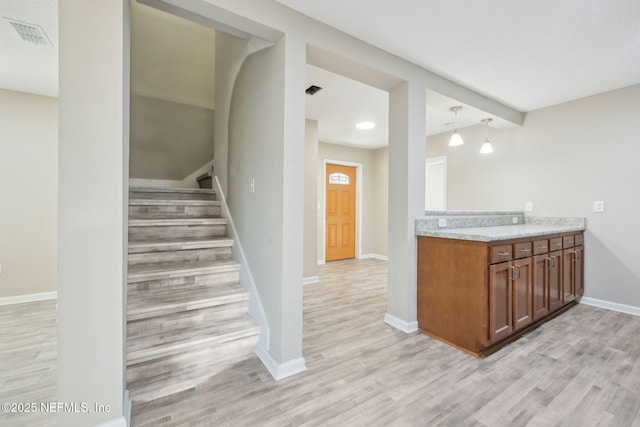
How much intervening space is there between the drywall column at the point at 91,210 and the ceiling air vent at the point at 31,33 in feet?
4.70

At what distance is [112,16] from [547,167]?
4.44m

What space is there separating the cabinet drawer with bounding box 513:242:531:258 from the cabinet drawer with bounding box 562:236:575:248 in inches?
34.4

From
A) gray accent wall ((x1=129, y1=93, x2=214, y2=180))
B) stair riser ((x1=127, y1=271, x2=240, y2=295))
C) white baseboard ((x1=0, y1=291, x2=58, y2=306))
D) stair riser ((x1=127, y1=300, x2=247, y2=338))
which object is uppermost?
gray accent wall ((x1=129, y1=93, x2=214, y2=180))

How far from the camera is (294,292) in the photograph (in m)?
1.86

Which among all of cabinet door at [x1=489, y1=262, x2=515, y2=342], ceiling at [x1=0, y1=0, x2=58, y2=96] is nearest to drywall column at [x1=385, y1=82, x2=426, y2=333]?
cabinet door at [x1=489, y1=262, x2=515, y2=342]

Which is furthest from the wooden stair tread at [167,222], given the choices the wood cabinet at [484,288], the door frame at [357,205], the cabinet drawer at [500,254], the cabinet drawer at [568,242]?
the cabinet drawer at [568,242]

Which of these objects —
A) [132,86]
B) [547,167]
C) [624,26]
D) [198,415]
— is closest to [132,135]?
[132,86]

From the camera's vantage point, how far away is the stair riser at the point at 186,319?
1.88 meters

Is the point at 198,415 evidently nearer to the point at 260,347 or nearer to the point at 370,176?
the point at 260,347

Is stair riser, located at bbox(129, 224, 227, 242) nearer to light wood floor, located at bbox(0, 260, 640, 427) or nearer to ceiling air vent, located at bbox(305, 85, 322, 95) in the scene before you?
light wood floor, located at bbox(0, 260, 640, 427)

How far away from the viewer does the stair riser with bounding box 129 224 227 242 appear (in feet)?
8.49

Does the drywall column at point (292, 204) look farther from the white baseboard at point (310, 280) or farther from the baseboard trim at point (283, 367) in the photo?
the white baseboard at point (310, 280)

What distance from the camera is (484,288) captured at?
203cm

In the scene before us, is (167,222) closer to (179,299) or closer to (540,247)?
(179,299)
